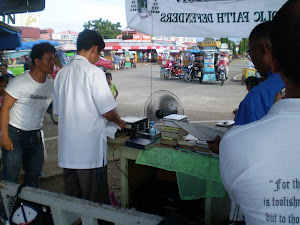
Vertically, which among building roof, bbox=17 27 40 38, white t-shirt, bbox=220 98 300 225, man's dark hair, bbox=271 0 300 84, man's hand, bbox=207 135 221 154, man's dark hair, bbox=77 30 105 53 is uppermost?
building roof, bbox=17 27 40 38

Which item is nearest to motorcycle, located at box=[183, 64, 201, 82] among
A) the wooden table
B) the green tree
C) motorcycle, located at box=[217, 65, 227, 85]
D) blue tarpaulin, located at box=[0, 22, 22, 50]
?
motorcycle, located at box=[217, 65, 227, 85]

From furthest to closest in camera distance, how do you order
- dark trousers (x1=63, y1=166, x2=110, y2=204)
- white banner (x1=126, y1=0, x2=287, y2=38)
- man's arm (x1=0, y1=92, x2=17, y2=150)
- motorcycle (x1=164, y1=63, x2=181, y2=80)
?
1. motorcycle (x1=164, y1=63, x2=181, y2=80)
2. white banner (x1=126, y1=0, x2=287, y2=38)
3. man's arm (x1=0, y1=92, x2=17, y2=150)
4. dark trousers (x1=63, y1=166, x2=110, y2=204)

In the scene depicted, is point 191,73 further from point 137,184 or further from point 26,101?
point 26,101

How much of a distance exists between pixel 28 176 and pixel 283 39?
108 inches

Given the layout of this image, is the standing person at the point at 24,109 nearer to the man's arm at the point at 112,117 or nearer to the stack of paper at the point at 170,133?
the man's arm at the point at 112,117

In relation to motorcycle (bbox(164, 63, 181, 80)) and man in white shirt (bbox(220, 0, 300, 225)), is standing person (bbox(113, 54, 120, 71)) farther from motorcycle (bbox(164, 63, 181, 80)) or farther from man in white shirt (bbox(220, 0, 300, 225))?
man in white shirt (bbox(220, 0, 300, 225))

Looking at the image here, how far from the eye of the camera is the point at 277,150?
75 centimetres

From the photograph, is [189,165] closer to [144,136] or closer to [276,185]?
[144,136]

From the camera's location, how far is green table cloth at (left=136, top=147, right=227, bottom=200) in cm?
226

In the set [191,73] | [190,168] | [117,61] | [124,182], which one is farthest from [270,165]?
[117,61]

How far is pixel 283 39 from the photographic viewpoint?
2.48 feet

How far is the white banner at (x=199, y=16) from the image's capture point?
2938mm

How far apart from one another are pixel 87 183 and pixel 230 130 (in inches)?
65.6

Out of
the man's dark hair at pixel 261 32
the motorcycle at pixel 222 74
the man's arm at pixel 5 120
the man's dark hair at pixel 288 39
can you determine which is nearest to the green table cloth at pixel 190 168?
the man's dark hair at pixel 261 32
